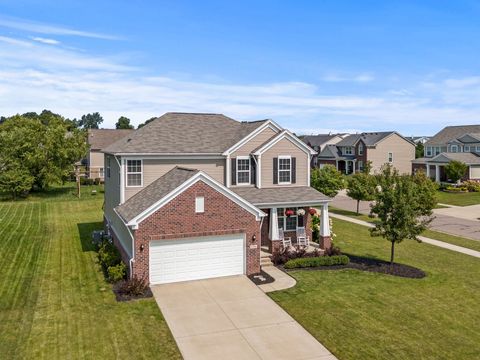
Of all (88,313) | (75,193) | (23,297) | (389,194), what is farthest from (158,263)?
(75,193)

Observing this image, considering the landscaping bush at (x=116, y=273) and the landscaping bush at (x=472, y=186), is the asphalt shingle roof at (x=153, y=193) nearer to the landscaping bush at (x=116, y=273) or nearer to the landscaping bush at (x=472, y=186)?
the landscaping bush at (x=116, y=273)

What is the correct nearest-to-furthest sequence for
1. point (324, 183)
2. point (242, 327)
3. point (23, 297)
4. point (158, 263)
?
point (242, 327) → point (23, 297) → point (158, 263) → point (324, 183)

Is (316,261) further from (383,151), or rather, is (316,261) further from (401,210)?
(383,151)

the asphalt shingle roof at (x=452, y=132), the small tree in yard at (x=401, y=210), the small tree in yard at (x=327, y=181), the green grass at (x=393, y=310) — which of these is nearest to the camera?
the green grass at (x=393, y=310)

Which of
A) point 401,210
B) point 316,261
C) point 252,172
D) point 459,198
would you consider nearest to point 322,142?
point 459,198

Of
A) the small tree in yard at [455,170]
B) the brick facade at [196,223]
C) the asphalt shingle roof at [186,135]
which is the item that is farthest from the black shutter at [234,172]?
the small tree in yard at [455,170]

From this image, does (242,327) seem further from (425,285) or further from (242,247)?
(425,285)
